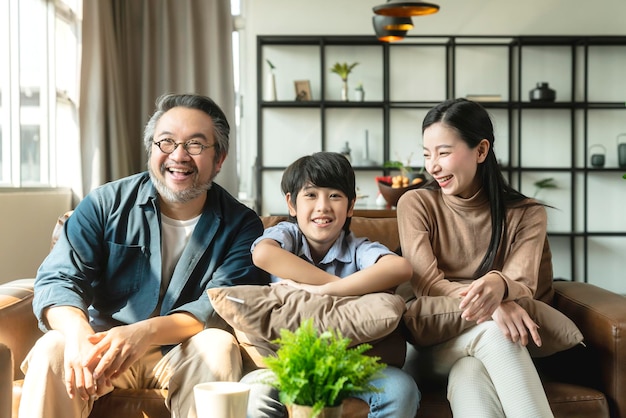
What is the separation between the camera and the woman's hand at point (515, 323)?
189 centimetres

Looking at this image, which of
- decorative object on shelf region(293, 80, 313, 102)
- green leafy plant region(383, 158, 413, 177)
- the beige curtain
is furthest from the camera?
decorative object on shelf region(293, 80, 313, 102)

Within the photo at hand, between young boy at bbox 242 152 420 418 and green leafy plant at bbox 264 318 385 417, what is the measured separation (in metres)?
0.60

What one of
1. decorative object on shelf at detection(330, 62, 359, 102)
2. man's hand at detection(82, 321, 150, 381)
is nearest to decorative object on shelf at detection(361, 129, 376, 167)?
decorative object on shelf at detection(330, 62, 359, 102)

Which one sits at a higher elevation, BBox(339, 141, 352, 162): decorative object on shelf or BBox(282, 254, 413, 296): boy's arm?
BBox(339, 141, 352, 162): decorative object on shelf

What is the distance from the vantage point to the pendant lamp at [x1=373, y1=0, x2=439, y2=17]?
Result: 4.52 meters

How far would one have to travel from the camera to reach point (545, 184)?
6750mm

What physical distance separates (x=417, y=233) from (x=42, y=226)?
2.93 metres

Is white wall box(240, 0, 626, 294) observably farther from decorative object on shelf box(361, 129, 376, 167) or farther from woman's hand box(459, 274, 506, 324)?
woman's hand box(459, 274, 506, 324)

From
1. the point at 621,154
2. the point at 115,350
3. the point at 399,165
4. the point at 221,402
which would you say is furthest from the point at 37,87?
the point at 621,154

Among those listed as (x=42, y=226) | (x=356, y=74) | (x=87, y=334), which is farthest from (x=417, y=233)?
(x=356, y=74)

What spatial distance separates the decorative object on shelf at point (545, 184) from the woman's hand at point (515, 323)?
198 inches

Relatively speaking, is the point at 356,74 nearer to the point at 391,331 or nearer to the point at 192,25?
the point at 192,25

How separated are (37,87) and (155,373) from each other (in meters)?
3.09

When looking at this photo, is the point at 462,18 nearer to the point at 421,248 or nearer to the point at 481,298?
the point at 421,248
